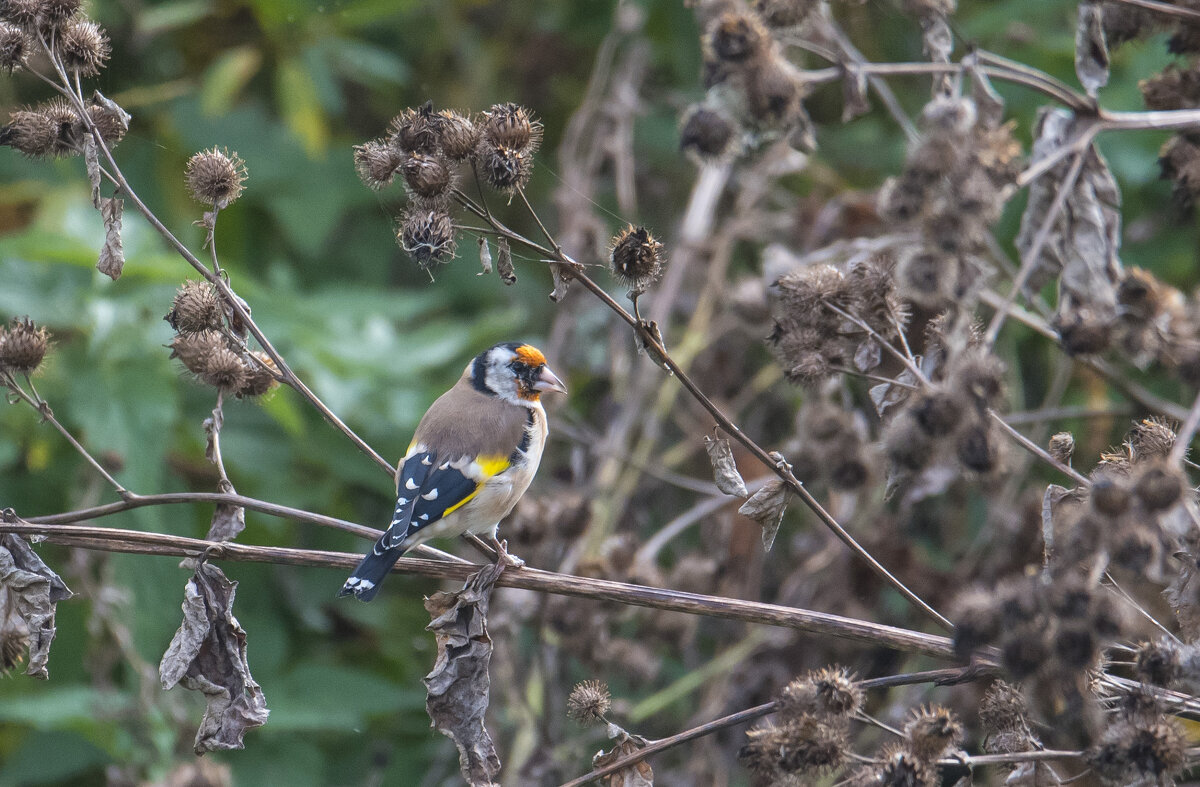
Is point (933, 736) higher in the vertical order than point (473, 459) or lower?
higher

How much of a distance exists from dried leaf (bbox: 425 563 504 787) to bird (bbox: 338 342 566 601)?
341 mm

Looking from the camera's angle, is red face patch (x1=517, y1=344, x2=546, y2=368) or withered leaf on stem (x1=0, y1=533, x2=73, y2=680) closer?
withered leaf on stem (x1=0, y1=533, x2=73, y2=680)

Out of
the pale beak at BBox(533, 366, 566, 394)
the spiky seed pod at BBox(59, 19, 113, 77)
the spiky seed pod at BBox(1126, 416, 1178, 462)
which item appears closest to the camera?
the spiky seed pod at BBox(1126, 416, 1178, 462)

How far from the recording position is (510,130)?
2127 mm

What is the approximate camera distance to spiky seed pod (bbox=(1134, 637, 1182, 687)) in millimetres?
1768

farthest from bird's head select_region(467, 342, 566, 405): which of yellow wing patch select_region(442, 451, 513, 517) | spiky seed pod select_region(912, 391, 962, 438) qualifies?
spiky seed pod select_region(912, 391, 962, 438)

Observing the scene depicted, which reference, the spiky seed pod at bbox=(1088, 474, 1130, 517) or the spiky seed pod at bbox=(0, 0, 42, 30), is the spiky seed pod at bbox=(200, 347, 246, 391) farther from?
the spiky seed pod at bbox=(1088, 474, 1130, 517)

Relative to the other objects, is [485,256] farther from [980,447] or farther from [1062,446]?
[1062,446]

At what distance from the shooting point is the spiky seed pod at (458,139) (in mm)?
2105

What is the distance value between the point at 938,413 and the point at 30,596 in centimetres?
176

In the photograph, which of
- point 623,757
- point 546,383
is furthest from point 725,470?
point 546,383

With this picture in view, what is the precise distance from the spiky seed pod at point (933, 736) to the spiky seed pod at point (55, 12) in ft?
6.95

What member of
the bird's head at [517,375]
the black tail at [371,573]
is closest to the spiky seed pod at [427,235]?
the black tail at [371,573]

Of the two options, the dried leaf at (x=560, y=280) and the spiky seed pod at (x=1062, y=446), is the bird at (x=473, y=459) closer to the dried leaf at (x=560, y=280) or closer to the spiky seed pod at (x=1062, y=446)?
the dried leaf at (x=560, y=280)
